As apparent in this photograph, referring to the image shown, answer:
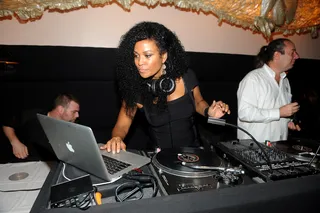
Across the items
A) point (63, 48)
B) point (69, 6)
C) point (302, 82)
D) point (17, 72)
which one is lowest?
point (302, 82)

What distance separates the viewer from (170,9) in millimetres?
2871

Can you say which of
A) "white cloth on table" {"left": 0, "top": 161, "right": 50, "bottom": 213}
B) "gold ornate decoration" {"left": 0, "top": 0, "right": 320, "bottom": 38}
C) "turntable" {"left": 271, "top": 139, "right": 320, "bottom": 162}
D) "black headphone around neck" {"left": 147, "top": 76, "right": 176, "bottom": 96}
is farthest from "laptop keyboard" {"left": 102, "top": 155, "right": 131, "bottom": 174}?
"gold ornate decoration" {"left": 0, "top": 0, "right": 320, "bottom": 38}

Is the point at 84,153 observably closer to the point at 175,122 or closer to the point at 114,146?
the point at 114,146

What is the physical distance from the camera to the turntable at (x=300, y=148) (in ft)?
A: 3.49

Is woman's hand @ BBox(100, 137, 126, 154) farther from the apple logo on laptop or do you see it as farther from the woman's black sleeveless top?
the woman's black sleeveless top

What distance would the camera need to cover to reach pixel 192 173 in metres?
0.88

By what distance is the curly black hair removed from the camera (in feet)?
5.17

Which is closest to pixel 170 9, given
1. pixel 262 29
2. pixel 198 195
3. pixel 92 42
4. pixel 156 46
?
pixel 92 42

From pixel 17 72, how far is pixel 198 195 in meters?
2.47

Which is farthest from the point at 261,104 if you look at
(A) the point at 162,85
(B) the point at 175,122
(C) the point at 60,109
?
(C) the point at 60,109

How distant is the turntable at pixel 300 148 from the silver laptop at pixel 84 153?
728 mm

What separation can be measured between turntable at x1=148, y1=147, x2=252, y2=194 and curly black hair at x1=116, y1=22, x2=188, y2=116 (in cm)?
67

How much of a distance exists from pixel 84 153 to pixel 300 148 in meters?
1.11

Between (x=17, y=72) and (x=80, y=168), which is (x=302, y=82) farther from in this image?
(x=17, y=72)
